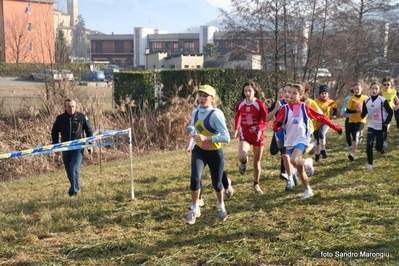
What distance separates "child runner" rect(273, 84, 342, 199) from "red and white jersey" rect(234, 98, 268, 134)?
1.98ft

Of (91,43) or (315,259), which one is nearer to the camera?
(315,259)

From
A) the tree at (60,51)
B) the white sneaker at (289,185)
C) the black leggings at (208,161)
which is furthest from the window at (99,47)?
the black leggings at (208,161)

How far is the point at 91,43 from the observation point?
10831 centimetres

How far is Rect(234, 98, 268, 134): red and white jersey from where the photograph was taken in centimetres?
838

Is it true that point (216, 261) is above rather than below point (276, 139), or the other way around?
below

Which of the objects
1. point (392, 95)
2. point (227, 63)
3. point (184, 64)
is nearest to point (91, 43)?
point (184, 64)

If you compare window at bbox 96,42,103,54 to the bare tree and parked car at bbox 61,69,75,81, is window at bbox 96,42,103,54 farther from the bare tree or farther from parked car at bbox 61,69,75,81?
parked car at bbox 61,69,75,81

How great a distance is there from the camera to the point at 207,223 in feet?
22.2

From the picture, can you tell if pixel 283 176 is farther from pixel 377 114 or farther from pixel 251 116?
pixel 377 114

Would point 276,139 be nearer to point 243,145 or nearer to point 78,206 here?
point 243,145

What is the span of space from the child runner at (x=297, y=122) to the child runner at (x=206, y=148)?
1460 mm

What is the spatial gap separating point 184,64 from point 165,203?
46.3 m

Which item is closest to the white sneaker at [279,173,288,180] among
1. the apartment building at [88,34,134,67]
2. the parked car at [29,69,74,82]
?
the parked car at [29,69,74,82]

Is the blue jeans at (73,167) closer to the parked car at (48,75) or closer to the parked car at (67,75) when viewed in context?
the parked car at (67,75)
